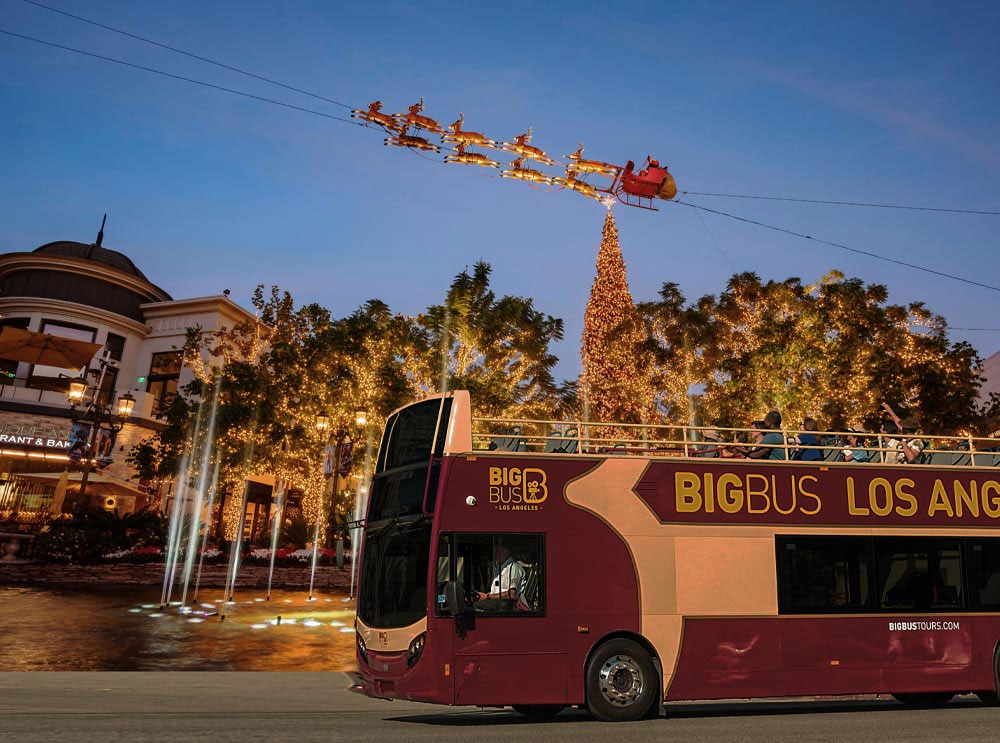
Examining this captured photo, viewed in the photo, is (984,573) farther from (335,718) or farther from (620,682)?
(335,718)

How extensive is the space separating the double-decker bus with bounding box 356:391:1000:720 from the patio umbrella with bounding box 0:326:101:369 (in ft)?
115

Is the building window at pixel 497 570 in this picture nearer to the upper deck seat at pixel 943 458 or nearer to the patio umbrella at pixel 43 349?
the upper deck seat at pixel 943 458

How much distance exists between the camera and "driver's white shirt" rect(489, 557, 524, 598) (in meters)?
9.03

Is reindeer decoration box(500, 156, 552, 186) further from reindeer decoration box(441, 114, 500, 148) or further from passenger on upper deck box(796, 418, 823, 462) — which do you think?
passenger on upper deck box(796, 418, 823, 462)

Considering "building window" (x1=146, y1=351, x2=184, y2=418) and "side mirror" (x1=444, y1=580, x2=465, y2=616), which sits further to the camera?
"building window" (x1=146, y1=351, x2=184, y2=418)

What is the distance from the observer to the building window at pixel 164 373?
50.6 metres

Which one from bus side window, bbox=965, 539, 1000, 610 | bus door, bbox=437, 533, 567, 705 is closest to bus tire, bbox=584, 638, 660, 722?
bus door, bbox=437, 533, 567, 705

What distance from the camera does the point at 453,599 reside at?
323 inches

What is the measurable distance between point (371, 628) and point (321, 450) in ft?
83.8

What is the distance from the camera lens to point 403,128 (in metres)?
32.8

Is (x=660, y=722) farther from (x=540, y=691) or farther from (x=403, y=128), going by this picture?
(x=403, y=128)

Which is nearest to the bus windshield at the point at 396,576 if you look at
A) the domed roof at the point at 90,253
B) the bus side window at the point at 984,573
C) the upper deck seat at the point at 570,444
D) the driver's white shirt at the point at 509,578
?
the driver's white shirt at the point at 509,578

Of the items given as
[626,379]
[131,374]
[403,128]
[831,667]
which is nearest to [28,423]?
[131,374]

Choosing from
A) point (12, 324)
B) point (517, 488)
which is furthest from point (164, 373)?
point (517, 488)
